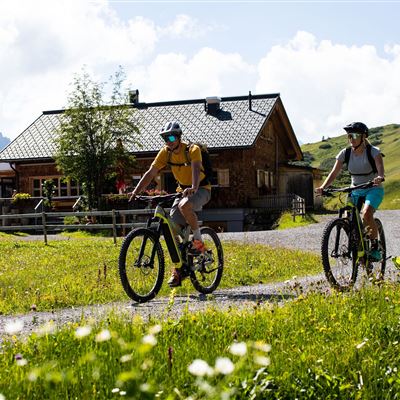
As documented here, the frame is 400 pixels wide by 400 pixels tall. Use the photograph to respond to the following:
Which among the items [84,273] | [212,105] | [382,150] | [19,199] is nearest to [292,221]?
[212,105]

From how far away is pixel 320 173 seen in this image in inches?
1740

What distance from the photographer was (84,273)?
11500 millimetres

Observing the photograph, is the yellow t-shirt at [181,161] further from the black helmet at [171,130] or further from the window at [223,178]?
the window at [223,178]

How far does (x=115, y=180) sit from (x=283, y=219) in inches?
345

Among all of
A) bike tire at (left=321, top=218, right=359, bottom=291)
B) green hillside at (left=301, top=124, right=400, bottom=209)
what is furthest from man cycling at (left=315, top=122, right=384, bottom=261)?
green hillside at (left=301, top=124, right=400, bottom=209)

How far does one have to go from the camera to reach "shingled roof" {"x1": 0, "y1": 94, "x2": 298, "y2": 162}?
3578 cm

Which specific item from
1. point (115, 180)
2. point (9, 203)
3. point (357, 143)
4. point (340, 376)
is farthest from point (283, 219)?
point (340, 376)

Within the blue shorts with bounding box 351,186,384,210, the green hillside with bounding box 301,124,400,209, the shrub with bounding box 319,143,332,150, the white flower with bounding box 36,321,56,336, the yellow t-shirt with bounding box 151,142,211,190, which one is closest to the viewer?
the white flower with bounding box 36,321,56,336

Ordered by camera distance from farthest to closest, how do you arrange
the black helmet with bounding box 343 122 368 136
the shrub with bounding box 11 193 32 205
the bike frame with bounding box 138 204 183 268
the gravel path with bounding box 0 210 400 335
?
the shrub with bounding box 11 193 32 205 < the black helmet with bounding box 343 122 368 136 < the bike frame with bounding box 138 204 183 268 < the gravel path with bounding box 0 210 400 335

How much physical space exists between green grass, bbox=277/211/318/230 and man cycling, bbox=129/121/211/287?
20103mm

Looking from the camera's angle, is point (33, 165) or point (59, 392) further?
point (33, 165)

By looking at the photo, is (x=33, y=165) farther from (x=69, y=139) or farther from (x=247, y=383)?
(x=247, y=383)

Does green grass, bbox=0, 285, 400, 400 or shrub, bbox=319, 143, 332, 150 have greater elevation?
shrub, bbox=319, 143, 332, 150

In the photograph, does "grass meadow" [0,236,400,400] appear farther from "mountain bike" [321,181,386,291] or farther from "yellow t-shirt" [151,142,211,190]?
"yellow t-shirt" [151,142,211,190]
